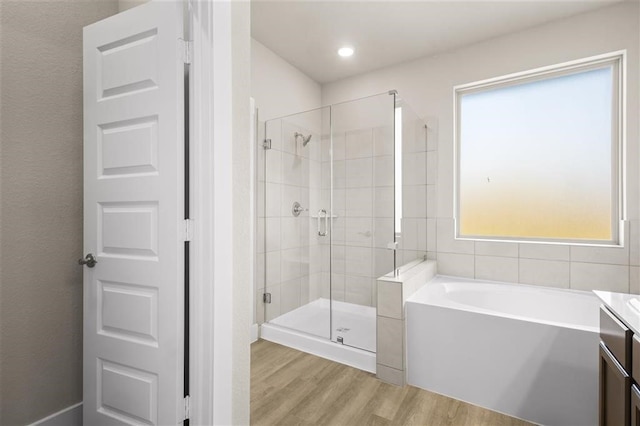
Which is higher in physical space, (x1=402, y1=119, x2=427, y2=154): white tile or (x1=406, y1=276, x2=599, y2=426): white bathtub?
(x1=402, y1=119, x2=427, y2=154): white tile

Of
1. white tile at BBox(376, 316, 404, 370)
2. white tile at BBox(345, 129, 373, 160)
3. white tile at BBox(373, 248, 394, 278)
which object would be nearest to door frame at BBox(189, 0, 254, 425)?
white tile at BBox(376, 316, 404, 370)

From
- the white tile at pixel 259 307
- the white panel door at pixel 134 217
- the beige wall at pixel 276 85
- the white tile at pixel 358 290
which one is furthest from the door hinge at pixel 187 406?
the beige wall at pixel 276 85

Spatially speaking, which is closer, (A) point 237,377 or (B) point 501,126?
(A) point 237,377

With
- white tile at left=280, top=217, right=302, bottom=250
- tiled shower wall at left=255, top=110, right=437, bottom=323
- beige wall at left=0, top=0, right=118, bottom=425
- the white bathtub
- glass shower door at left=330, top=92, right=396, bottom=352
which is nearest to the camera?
beige wall at left=0, top=0, right=118, bottom=425

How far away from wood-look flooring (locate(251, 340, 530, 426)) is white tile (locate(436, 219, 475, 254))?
130 centimetres

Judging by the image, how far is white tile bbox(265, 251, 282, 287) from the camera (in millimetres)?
2912

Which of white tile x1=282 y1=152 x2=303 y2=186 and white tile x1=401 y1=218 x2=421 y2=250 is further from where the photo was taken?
white tile x1=282 y1=152 x2=303 y2=186

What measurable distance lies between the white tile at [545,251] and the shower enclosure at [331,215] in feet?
3.64

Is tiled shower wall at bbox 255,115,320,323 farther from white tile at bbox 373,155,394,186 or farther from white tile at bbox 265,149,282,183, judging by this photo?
white tile at bbox 373,155,394,186

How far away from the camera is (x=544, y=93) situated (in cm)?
263

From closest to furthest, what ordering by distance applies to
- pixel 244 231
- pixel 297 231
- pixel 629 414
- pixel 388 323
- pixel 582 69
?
pixel 629 414 → pixel 244 231 → pixel 388 323 → pixel 582 69 → pixel 297 231

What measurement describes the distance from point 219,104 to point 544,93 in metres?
2.72

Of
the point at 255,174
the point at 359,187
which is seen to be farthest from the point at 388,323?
the point at 255,174

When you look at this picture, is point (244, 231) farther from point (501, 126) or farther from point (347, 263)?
point (501, 126)
